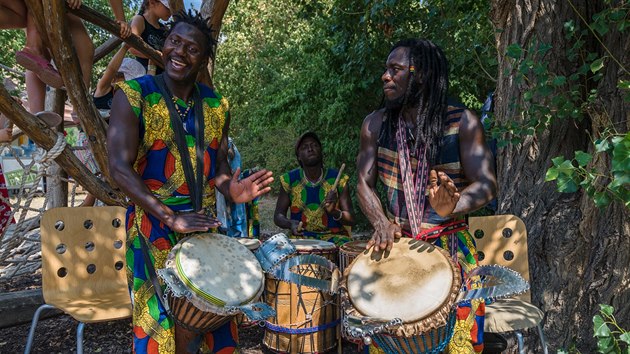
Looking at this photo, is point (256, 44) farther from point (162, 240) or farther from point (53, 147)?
point (162, 240)

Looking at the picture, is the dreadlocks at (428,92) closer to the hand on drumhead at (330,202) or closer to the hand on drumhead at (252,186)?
the hand on drumhead at (252,186)

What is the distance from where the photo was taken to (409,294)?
1986 millimetres

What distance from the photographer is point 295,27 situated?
45.5ft

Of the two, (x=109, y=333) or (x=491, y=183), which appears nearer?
(x=491, y=183)

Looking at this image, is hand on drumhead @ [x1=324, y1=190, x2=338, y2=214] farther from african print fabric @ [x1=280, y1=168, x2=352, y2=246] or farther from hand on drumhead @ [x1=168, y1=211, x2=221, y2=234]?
hand on drumhead @ [x1=168, y1=211, x2=221, y2=234]

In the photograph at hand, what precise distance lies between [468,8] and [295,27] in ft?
28.1

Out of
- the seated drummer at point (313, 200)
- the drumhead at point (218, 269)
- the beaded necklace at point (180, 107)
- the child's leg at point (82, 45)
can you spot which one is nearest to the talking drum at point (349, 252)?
the seated drummer at point (313, 200)

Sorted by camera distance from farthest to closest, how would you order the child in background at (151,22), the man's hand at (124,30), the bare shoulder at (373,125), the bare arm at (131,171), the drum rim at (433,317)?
the child in background at (151,22) → the man's hand at (124,30) → the bare shoulder at (373,125) → the bare arm at (131,171) → the drum rim at (433,317)

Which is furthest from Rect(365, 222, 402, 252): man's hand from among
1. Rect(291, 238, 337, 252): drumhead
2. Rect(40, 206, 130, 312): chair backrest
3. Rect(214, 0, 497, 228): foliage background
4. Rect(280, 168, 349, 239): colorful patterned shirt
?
Rect(280, 168, 349, 239): colorful patterned shirt

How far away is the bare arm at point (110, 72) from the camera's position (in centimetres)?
436

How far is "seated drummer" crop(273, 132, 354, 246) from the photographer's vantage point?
193 inches

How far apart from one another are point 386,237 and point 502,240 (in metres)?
1.49

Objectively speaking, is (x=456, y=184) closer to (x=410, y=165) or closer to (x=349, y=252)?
(x=410, y=165)

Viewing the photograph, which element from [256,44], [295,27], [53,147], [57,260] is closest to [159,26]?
[53,147]
